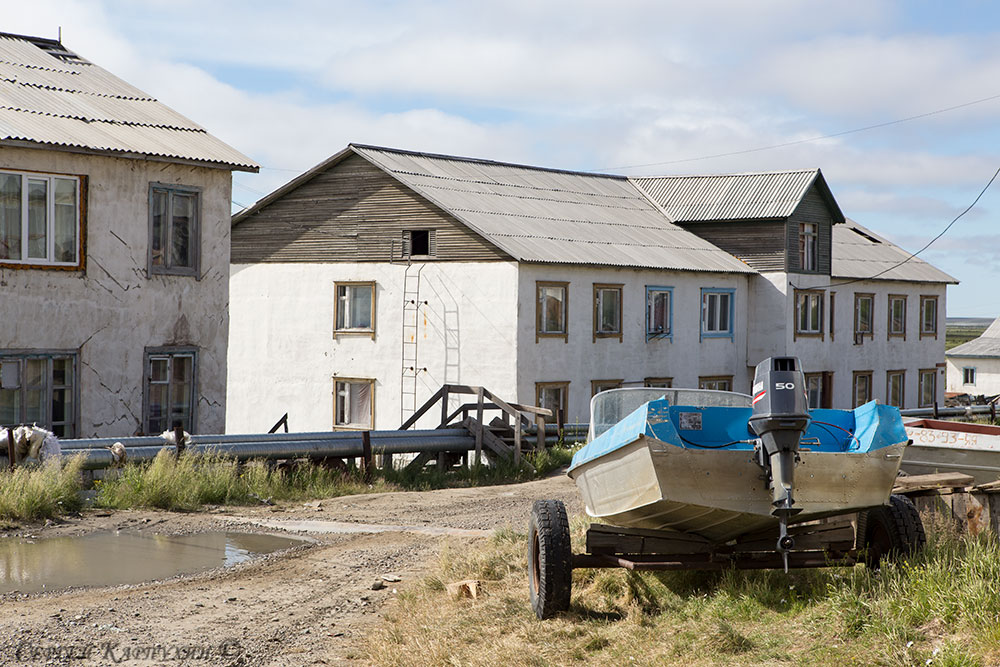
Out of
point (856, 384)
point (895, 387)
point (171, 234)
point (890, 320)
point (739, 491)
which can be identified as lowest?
point (895, 387)

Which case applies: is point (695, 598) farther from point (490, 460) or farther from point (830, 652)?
point (490, 460)

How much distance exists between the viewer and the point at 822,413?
29.1 ft

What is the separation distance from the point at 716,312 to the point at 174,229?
1934 centimetres

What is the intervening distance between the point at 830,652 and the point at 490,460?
633 inches

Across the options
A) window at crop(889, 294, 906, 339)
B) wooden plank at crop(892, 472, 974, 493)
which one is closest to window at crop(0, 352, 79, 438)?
wooden plank at crop(892, 472, 974, 493)

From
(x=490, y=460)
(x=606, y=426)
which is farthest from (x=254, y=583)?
(x=490, y=460)

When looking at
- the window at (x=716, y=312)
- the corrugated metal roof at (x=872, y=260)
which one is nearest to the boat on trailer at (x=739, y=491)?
the window at (x=716, y=312)

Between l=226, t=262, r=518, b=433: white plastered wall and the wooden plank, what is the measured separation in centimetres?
1834

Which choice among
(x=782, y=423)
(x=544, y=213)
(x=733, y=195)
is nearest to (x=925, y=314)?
(x=733, y=195)

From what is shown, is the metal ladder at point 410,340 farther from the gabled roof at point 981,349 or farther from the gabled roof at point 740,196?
the gabled roof at point 981,349

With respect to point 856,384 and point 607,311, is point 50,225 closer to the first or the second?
point 607,311

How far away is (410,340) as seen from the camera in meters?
30.6

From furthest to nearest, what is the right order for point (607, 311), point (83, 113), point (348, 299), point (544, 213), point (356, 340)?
point (544, 213), point (348, 299), point (356, 340), point (607, 311), point (83, 113)

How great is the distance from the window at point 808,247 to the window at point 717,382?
15.7 feet
